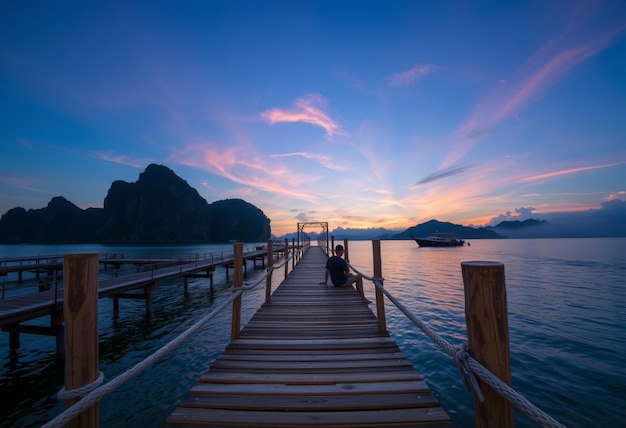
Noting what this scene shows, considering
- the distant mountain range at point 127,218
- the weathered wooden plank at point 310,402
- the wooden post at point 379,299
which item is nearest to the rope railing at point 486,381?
the weathered wooden plank at point 310,402

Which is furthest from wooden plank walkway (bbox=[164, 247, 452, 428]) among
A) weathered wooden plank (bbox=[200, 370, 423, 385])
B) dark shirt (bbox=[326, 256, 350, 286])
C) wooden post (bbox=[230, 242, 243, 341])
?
dark shirt (bbox=[326, 256, 350, 286])

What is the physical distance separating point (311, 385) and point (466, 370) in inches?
85.4

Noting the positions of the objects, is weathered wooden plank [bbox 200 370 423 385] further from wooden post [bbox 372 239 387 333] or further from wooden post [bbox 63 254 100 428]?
wooden post [bbox 63 254 100 428]

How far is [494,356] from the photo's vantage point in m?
1.53

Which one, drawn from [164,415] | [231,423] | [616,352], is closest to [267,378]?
[231,423]

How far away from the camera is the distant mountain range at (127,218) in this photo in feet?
490

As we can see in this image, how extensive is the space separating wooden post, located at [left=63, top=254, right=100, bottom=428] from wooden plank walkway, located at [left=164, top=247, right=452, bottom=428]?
1.25 metres

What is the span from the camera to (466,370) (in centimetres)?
163

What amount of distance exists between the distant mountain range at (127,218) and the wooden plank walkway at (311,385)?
16929cm

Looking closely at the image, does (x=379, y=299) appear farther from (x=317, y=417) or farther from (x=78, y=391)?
(x=78, y=391)

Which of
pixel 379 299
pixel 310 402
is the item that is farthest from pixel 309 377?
pixel 379 299

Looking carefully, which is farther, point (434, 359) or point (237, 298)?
point (434, 359)

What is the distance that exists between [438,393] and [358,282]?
3213 millimetres

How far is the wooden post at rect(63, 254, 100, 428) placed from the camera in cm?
166
